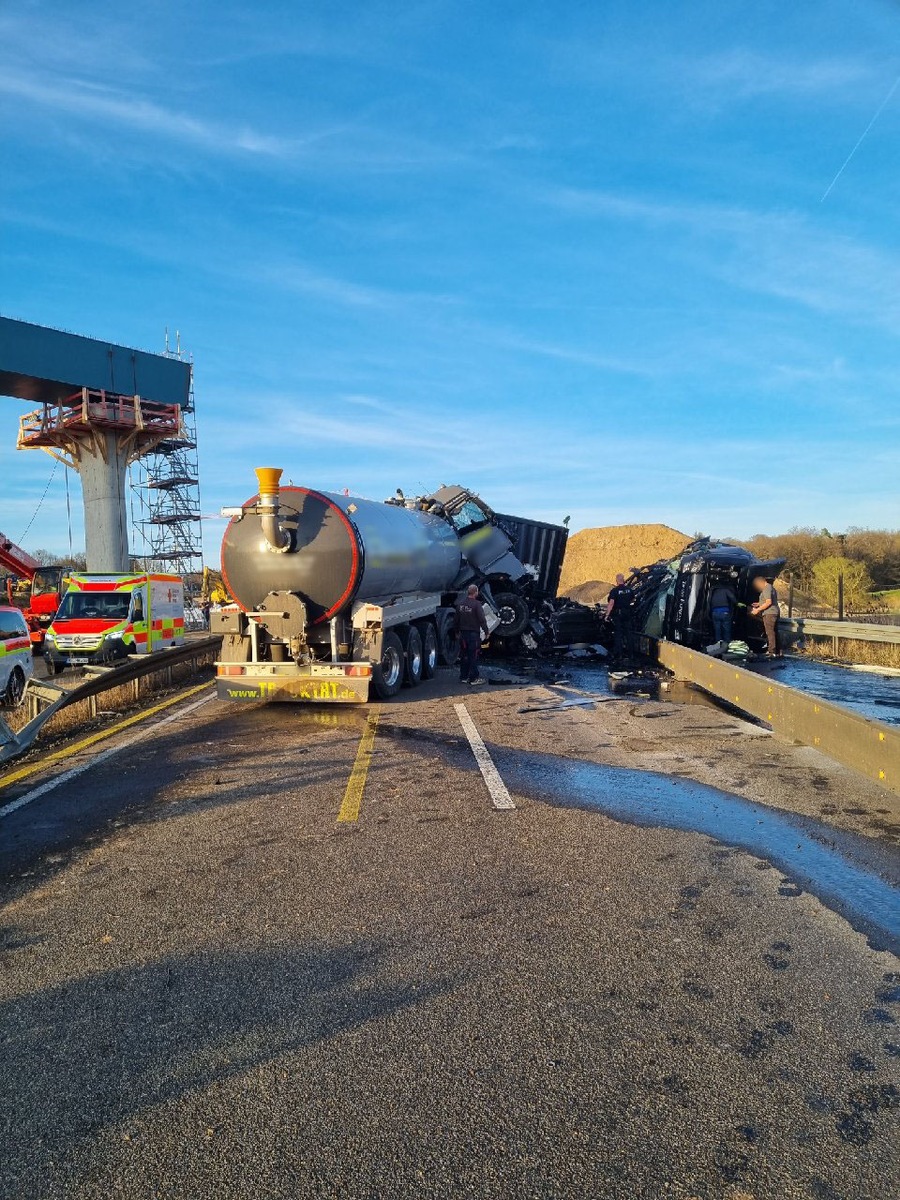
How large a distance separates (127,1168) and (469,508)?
A: 16.0 metres

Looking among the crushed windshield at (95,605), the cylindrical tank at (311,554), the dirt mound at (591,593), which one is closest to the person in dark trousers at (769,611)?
the cylindrical tank at (311,554)

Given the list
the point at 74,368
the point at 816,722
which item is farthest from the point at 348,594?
the point at 74,368

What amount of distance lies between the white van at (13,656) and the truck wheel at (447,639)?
708 centimetres

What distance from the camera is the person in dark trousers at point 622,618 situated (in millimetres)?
18906

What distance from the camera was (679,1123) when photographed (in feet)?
8.89

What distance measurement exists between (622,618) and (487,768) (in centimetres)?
1213

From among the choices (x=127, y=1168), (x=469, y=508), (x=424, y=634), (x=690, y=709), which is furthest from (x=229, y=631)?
(x=127, y=1168)

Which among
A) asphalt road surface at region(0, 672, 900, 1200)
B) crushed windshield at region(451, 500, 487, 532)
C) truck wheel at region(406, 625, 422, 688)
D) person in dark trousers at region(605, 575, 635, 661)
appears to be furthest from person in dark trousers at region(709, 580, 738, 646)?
asphalt road surface at region(0, 672, 900, 1200)

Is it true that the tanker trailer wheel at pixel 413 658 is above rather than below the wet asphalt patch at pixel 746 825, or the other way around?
above

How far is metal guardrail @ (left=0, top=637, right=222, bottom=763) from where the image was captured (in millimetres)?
7215

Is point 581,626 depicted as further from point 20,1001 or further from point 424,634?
point 20,1001

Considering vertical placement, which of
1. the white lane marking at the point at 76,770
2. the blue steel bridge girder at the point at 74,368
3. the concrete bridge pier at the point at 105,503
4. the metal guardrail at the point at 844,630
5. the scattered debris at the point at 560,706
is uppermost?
the blue steel bridge girder at the point at 74,368

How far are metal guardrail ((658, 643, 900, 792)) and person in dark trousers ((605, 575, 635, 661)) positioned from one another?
6.95 m

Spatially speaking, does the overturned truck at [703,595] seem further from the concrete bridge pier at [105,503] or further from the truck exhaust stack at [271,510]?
the concrete bridge pier at [105,503]
